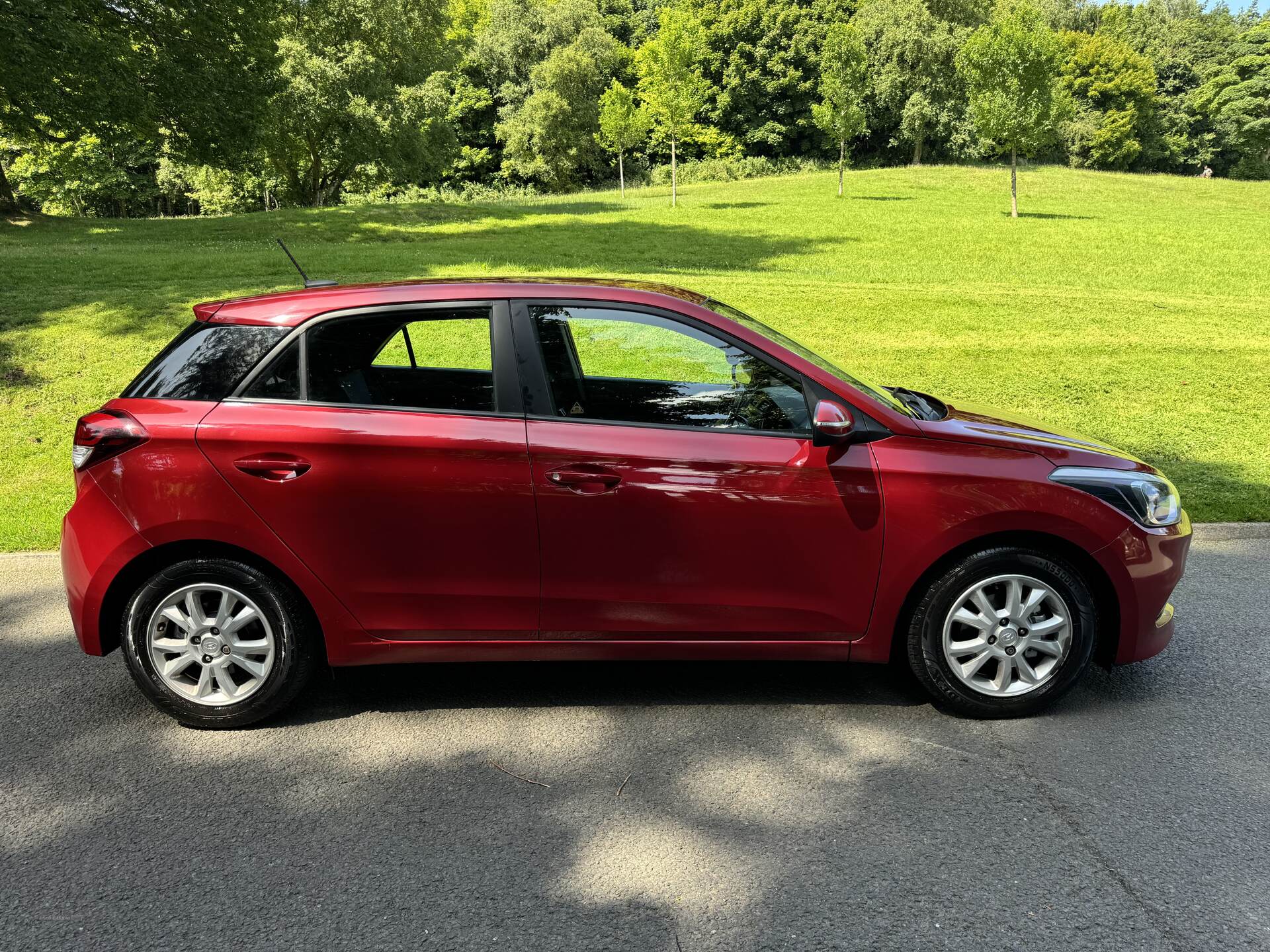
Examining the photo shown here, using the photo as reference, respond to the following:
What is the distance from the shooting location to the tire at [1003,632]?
12.5 feet

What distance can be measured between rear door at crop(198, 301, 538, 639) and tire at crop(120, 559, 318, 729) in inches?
10.1

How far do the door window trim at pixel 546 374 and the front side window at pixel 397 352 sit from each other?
0.14 meters

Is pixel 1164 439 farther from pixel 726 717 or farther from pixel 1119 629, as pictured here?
pixel 726 717

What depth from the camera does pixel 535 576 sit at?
377 centimetres

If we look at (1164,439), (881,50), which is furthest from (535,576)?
(881,50)

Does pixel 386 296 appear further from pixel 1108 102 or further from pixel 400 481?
pixel 1108 102

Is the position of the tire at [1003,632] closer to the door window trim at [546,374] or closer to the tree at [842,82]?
the door window trim at [546,374]

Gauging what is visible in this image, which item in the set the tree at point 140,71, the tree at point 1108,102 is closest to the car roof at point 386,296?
the tree at point 140,71

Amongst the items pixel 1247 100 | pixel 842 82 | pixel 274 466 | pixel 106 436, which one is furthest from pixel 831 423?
pixel 1247 100

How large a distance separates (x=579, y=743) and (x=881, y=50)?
7340cm

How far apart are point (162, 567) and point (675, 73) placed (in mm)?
35858

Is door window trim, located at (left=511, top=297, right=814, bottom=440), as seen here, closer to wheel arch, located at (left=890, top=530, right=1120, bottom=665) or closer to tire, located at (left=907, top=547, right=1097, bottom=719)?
wheel arch, located at (left=890, top=530, right=1120, bottom=665)

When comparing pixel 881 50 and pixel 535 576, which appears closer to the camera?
pixel 535 576

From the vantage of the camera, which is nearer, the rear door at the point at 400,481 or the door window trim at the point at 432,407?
the rear door at the point at 400,481
